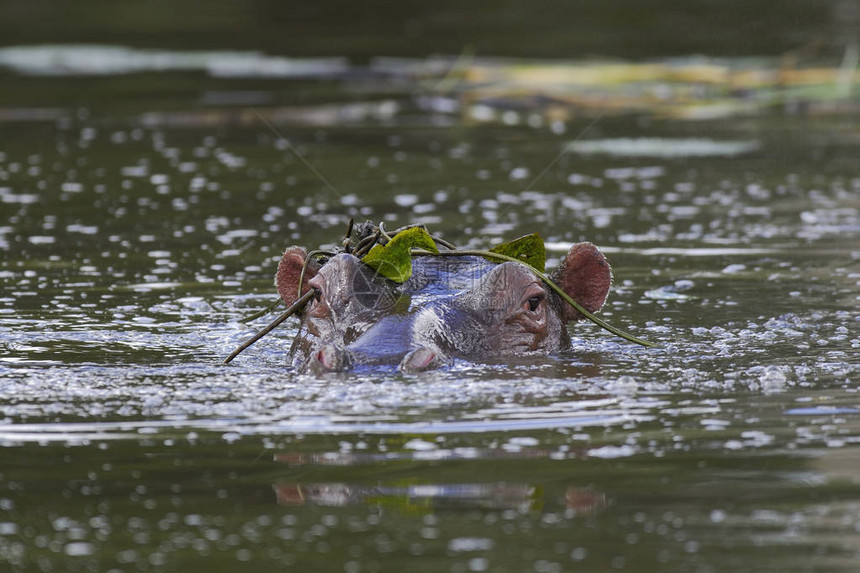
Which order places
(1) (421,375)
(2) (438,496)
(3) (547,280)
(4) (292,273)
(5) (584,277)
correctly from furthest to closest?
1. (4) (292,273)
2. (5) (584,277)
3. (3) (547,280)
4. (1) (421,375)
5. (2) (438,496)

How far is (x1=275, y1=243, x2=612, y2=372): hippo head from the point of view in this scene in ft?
18.6

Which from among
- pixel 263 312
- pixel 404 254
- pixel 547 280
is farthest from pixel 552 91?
pixel 404 254

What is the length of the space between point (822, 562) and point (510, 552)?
0.77m

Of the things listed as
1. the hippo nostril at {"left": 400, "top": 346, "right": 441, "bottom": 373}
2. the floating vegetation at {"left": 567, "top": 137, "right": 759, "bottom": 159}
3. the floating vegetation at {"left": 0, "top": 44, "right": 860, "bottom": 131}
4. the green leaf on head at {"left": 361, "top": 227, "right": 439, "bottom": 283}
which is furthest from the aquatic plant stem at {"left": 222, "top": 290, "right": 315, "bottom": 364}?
the floating vegetation at {"left": 0, "top": 44, "right": 860, "bottom": 131}

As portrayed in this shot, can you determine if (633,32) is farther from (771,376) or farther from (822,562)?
(822,562)

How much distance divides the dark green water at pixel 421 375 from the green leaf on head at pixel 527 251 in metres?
0.47

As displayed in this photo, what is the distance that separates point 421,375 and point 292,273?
1538mm

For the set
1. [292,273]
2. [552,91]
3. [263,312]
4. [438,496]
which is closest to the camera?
[438,496]

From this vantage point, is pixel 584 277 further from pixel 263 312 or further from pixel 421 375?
pixel 263 312

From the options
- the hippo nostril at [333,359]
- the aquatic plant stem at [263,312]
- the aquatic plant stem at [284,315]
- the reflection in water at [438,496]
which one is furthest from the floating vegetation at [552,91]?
the reflection in water at [438,496]

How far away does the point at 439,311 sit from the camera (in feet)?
19.7

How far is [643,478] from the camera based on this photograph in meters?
4.56

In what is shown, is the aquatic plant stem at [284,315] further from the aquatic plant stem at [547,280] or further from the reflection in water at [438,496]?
the reflection in water at [438,496]

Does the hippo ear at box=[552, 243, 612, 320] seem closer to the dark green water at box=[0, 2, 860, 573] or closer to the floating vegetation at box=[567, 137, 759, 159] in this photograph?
the dark green water at box=[0, 2, 860, 573]
